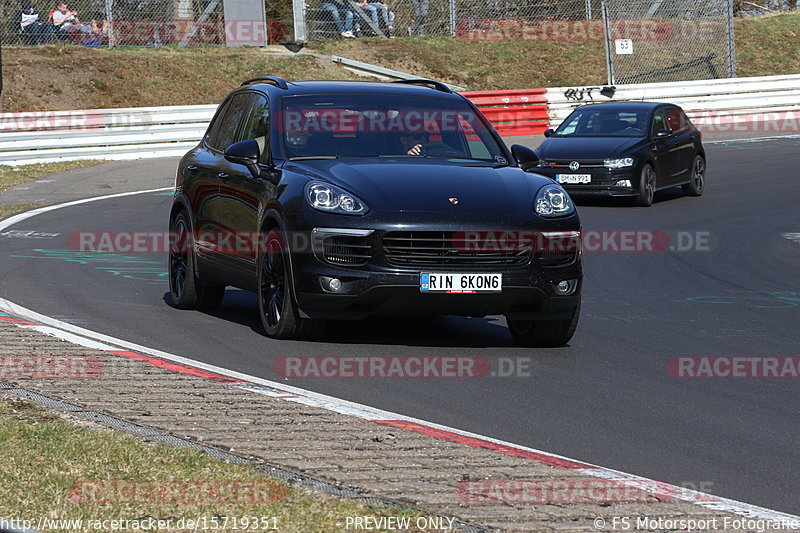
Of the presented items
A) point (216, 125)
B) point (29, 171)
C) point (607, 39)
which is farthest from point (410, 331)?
point (607, 39)

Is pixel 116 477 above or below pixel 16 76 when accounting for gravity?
below

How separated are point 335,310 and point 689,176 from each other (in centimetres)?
1346

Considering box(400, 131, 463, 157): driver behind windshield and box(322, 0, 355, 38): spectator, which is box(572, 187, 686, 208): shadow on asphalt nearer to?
box(400, 131, 463, 157): driver behind windshield

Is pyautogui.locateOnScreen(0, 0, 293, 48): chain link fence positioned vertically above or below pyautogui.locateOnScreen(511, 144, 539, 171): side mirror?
above

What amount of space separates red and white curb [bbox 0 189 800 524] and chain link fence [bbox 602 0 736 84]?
25642 mm

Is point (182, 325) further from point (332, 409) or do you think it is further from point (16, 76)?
point (16, 76)

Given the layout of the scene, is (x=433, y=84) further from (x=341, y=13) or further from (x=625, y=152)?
(x=341, y=13)

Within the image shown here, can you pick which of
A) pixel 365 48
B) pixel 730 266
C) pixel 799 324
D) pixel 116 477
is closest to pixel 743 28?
pixel 365 48

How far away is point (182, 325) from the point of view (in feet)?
30.7

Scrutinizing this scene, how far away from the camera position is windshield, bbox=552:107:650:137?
2025 cm

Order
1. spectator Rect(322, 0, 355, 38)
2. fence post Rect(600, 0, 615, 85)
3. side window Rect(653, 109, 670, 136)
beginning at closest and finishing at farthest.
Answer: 1. side window Rect(653, 109, 670, 136)
2. fence post Rect(600, 0, 615, 85)
3. spectator Rect(322, 0, 355, 38)

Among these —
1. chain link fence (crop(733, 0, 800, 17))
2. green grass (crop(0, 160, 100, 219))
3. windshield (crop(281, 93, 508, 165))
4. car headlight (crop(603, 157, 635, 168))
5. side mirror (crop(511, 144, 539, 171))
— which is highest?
chain link fence (crop(733, 0, 800, 17))

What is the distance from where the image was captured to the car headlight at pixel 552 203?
8.30 m

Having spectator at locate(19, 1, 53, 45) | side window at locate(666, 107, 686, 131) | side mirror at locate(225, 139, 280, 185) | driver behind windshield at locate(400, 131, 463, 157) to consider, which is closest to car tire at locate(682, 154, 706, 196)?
side window at locate(666, 107, 686, 131)
